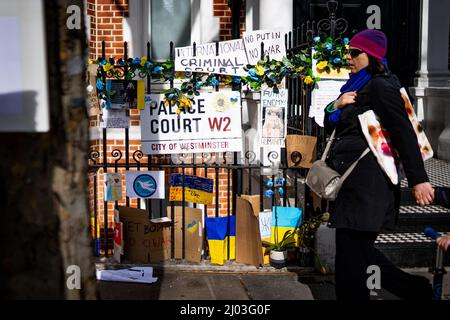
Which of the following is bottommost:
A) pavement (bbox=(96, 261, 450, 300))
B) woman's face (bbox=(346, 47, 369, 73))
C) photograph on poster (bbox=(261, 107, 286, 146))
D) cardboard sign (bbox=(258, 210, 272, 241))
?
pavement (bbox=(96, 261, 450, 300))

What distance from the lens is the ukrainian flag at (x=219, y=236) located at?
5887 mm

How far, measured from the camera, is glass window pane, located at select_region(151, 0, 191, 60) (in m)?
8.97

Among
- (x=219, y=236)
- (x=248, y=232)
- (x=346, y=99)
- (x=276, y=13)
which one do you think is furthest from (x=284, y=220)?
(x=276, y=13)

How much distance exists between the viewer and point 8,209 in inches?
96.4

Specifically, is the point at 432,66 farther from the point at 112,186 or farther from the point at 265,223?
the point at 112,186

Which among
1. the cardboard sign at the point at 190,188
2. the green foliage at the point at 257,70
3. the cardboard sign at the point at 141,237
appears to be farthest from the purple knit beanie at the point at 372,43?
the cardboard sign at the point at 141,237

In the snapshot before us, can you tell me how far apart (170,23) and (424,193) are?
232 inches

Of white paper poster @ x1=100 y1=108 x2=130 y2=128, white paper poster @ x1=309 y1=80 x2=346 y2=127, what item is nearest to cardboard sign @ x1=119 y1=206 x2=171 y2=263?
white paper poster @ x1=100 y1=108 x2=130 y2=128

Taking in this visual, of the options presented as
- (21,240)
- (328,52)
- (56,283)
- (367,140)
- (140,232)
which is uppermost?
(328,52)

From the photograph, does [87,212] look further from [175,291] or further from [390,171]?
[175,291]

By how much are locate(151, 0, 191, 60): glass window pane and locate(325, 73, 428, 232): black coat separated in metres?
5.20

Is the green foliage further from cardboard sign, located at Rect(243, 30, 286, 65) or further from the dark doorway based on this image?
the dark doorway
